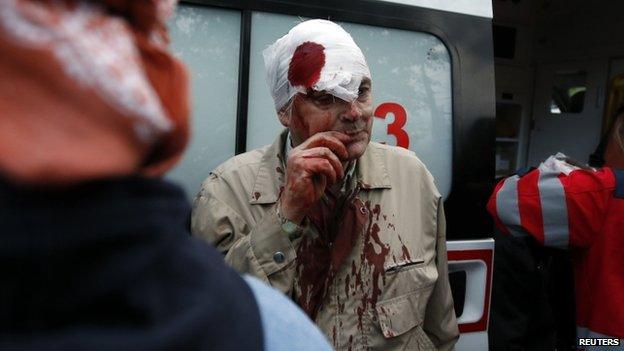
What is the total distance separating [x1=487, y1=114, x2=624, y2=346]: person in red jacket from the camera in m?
1.99

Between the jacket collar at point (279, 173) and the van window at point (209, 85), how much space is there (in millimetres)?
241

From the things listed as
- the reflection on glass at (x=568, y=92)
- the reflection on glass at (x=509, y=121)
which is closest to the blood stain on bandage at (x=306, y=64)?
the reflection on glass at (x=568, y=92)

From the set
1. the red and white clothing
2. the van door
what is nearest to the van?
the red and white clothing

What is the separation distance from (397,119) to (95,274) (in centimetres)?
170

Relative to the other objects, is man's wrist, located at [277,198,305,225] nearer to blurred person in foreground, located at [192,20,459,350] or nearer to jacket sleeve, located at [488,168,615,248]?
blurred person in foreground, located at [192,20,459,350]

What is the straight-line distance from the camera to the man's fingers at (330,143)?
143 cm

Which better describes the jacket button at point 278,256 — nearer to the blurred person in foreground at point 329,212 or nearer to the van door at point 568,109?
the blurred person in foreground at point 329,212

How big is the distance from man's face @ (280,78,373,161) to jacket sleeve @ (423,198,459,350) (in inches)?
13.8

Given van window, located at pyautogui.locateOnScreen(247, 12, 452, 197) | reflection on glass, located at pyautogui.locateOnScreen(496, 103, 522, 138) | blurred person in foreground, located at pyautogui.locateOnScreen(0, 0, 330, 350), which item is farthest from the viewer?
reflection on glass, located at pyautogui.locateOnScreen(496, 103, 522, 138)

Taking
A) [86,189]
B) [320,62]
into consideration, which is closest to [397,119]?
[320,62]

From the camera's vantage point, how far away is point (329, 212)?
151 centimetres

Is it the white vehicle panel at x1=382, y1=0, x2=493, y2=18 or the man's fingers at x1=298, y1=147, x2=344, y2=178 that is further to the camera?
the white vehicle panel at x1=382, y1=0, x2=493, y2=18

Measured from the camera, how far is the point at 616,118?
2.53m

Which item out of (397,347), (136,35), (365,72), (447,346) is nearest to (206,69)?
(365,72)
